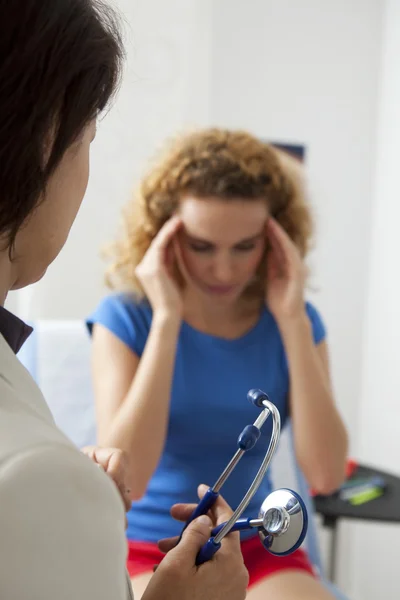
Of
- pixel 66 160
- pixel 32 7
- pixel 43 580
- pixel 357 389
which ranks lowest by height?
pixel 357 389

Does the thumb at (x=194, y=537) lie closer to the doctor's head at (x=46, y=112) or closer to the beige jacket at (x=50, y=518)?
the beige jacket at (x=50, y=518)

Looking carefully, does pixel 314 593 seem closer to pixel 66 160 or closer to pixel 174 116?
pixel 66 160

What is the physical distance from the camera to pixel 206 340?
1224mm

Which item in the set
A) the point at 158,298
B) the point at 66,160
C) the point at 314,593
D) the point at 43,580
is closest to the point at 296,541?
the point at 43,580

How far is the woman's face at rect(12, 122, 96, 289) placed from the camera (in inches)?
20.2

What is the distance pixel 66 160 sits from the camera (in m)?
0.51

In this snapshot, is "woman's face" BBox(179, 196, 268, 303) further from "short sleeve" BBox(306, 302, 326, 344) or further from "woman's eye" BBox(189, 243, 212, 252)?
"short sleeve" BBox(306, 302, 326, 344)

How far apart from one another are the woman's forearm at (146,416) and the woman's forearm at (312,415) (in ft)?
0.72

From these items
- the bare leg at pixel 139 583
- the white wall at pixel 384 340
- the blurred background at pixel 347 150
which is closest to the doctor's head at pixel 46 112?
the bare leg at pixel 139 583

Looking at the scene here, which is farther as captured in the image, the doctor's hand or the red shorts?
the red shorts

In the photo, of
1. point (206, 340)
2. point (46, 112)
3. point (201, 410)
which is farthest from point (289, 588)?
point (46, 112)

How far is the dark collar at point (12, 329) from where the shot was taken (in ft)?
1.85

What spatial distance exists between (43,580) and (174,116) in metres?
1.41

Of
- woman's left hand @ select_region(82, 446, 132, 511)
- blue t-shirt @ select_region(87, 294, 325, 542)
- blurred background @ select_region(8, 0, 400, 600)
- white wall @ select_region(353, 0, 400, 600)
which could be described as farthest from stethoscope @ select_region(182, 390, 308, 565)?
white wall @ select_region(353, 0, 400, 600)
